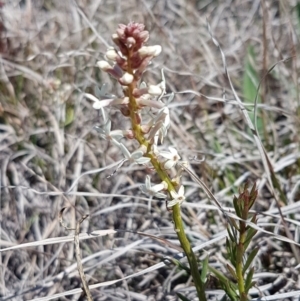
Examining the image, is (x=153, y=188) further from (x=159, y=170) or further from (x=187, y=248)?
(x=187, y=248)

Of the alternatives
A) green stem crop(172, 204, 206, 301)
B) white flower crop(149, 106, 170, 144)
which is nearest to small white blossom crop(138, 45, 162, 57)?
white flower crop(149, 106, 170, 144)

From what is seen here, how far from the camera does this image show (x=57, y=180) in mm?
2068

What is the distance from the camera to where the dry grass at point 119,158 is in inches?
67.9

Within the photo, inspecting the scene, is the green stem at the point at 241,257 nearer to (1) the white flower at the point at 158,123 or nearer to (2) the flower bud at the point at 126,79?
(1) the white flower at the point at 158,123

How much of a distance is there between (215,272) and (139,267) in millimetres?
461

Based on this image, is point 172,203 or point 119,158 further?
point 119,158

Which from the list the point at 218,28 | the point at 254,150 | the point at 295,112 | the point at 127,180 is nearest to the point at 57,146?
the point at 127,180

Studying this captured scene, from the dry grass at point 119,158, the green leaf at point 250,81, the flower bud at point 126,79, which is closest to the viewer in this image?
the flower bud at point 126,79

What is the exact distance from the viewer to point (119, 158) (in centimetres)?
218

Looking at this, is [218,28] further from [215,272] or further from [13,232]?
[215,272]

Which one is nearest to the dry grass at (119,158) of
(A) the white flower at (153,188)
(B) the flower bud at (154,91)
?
(A) the white flower at (153,188)

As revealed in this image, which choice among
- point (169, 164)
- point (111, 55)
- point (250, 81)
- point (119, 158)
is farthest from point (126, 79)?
point (250, 81)

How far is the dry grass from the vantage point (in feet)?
5.65

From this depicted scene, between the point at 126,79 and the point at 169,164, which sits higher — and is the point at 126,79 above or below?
above
